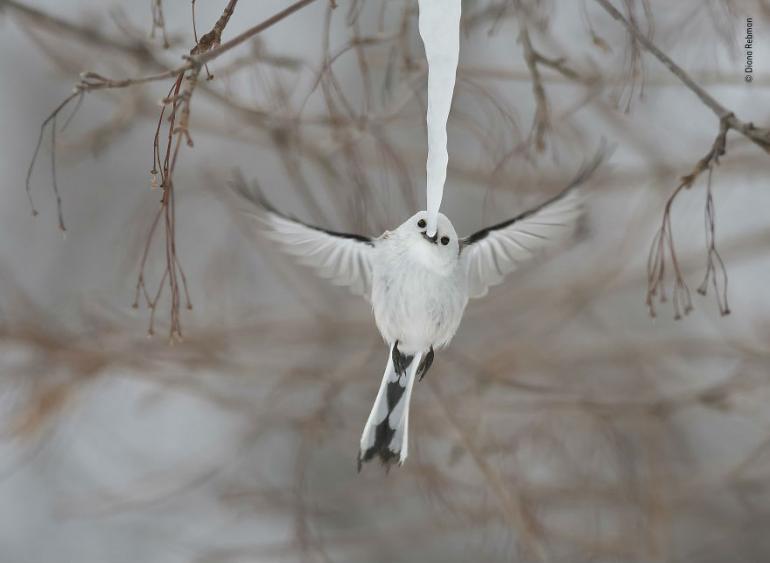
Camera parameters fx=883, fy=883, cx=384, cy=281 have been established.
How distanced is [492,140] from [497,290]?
43 cm

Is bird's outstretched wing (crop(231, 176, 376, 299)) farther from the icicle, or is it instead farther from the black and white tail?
the icicle

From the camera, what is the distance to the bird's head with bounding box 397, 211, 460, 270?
57 cm

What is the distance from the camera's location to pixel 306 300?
1.35 metres

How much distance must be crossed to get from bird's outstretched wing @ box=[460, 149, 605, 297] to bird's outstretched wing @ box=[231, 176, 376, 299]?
8 centimetres

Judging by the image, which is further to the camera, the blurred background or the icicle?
the blurred background

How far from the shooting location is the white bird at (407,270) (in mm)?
624

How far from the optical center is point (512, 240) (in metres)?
0.69

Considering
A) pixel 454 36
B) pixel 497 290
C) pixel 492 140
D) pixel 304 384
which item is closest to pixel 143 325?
pixel 304 384

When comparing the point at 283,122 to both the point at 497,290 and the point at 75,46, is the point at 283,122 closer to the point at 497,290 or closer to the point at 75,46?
the point at 497,290

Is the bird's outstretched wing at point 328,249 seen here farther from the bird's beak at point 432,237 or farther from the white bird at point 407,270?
the bird's beak at point 432,237

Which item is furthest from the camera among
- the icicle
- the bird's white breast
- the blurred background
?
A: the blurred background

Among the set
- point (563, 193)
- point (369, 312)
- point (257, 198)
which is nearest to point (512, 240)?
point (563, 193)

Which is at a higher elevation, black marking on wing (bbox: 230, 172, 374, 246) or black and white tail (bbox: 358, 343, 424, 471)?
black marking on wing (bbox: 230, 172, 374, 246)

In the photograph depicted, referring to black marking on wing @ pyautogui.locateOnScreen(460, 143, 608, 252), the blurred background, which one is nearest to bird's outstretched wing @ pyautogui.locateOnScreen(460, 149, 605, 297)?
black marking on wing @ pyautogui.locateOnScreen(460, 143, 608, 252)
